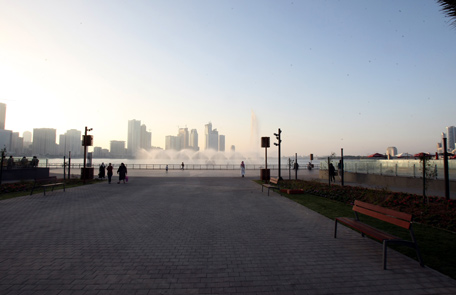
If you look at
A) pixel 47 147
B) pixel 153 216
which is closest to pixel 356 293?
pixel 153 216

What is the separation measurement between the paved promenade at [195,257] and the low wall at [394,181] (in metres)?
10.5

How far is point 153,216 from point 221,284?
17.0ft

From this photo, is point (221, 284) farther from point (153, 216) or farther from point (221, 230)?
point (153, 216)

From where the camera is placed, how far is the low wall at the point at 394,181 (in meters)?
15.3

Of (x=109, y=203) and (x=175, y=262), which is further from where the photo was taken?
(x=109, y=203)

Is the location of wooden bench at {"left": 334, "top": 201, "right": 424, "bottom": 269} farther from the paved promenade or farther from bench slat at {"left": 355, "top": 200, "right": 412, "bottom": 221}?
the paved promenade

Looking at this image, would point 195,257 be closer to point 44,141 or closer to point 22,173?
point 22,173

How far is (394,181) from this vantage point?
1828 cm

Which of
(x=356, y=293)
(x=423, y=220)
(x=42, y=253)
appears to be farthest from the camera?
(x=423, y=220)

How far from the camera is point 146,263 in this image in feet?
14.8

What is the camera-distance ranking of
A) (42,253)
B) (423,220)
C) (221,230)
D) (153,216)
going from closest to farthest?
(42,253) → (221,230) → (423,220) → (153,216)

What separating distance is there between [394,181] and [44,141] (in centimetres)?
15018

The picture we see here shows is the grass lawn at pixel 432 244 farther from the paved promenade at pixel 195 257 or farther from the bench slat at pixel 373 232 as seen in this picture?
the bench slat at pixel 373 232

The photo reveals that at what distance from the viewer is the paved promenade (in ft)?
12.1
